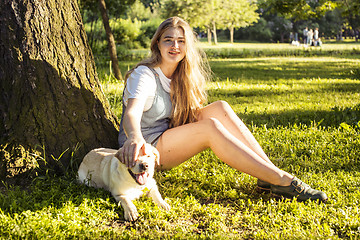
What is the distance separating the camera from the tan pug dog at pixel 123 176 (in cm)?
279

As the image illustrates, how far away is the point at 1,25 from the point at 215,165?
7.94 feet

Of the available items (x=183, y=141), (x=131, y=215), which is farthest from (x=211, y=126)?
(x=131, y=215)

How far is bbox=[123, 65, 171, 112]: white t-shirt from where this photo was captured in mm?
3164

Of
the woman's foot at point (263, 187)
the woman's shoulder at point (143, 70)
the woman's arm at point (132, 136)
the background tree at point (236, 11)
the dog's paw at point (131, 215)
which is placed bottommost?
the woman's foot at point (263, 187)

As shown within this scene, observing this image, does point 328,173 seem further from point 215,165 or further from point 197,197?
point 197,197

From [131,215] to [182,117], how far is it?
4.00 ft

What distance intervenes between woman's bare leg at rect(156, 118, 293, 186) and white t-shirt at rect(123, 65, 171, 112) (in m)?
0.38

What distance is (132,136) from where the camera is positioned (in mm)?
2734

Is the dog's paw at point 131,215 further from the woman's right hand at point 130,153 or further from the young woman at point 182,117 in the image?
the young woman at point 182,117

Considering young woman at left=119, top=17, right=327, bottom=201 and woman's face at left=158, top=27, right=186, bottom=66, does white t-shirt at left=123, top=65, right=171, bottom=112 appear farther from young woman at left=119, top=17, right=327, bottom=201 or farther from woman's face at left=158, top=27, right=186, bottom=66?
woman's face at left=158, top=27, right=186, bottom=66

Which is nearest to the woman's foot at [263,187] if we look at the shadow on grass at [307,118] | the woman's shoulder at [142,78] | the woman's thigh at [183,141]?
the woman's thigh at [183,141]

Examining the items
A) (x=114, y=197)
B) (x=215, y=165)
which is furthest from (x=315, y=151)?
(x=114, y=197)

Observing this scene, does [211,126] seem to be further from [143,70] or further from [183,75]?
[143,70]

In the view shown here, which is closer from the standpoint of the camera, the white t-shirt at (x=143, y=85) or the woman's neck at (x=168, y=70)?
the white t-shirt at (x=143, y=85)
